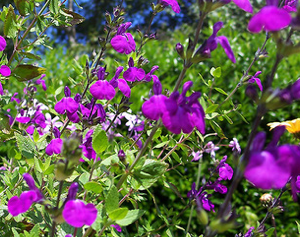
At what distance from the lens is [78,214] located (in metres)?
0.81

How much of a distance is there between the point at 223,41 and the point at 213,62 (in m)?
3.19

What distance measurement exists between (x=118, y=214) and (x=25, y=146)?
0.54 meters

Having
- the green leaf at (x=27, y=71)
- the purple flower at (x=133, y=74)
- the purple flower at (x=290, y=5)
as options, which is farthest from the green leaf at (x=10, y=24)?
the purple flower at (x=290, y=5)

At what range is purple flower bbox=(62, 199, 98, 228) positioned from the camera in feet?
2.62

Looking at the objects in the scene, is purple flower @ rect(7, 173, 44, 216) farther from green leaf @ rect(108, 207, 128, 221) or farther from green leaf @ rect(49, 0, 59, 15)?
green leaf @ rect(49, 0, 59, 15)

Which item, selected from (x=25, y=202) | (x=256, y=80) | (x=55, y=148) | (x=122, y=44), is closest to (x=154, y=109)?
(x=25, y=202)

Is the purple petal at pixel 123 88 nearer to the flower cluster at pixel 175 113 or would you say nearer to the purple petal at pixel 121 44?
the purple petal at pixel 121 44

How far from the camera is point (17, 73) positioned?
1.60 m

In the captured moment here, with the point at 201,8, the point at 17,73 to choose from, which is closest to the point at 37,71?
the point at 17,73

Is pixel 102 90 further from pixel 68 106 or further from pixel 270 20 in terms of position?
pixel 270 20

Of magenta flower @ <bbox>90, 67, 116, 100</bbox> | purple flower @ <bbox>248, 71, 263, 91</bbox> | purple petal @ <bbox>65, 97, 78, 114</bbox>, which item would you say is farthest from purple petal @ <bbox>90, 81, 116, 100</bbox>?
purple flower @ <bbox>248, 71, 263, 91</bbox>

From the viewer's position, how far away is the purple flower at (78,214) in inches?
31.4

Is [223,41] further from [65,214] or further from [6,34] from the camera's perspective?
[6,34]

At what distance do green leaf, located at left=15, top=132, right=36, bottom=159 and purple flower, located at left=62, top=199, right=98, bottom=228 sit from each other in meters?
0.43
